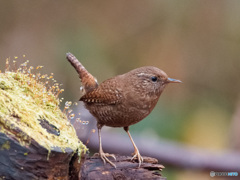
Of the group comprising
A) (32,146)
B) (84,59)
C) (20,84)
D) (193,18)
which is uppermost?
(193,18)

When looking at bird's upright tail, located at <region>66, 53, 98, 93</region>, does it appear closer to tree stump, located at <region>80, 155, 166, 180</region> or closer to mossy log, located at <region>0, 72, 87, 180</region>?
tree stump, located at <region>80, 155, 166, 180</region>

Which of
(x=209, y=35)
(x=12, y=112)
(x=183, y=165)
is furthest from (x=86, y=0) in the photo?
(x=12, y=112)

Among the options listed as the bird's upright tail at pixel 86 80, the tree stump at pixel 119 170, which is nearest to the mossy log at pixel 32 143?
the tree stump at pixel 119 170

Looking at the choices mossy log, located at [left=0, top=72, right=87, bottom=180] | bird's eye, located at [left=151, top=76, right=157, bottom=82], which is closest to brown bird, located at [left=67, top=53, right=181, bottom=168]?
bird's eye, located at [left=151, top=76, right=157, bottom=82]

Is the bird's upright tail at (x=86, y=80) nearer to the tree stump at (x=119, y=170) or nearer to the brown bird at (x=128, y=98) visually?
the brown bird at (x=128, y=98)

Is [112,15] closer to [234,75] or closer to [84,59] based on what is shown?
[84,59]

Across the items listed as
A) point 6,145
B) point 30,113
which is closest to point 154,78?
point 30,113
